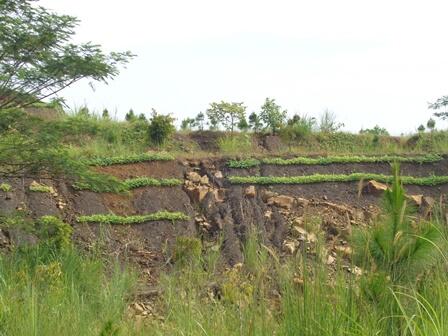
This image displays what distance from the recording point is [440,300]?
481 cm

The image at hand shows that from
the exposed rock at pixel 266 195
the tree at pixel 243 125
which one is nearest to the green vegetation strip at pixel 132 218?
the exposed rock at pixel 266 195

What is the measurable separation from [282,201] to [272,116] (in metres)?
3.91

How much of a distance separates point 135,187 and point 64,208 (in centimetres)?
148

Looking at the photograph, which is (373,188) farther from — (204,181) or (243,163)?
(204,181)

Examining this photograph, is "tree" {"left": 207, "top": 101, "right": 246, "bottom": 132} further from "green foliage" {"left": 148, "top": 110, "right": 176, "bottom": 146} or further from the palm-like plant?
the palm-like plant

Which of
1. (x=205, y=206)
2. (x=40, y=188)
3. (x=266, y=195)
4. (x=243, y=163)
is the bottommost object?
(x=205, y=206)

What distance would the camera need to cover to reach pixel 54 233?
10.3 meters

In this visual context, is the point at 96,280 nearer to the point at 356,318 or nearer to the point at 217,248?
the point at 217,248

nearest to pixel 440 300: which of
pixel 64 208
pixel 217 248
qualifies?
pixel 217 248

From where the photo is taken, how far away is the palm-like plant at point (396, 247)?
498cm

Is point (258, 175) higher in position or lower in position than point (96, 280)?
higher

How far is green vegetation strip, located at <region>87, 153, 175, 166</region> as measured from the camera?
13.4 metres

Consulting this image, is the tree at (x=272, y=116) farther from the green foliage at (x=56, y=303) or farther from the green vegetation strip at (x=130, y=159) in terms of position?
the green foliage at (x=56, y=303)

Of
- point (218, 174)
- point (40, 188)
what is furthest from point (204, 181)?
point (40, 188)
